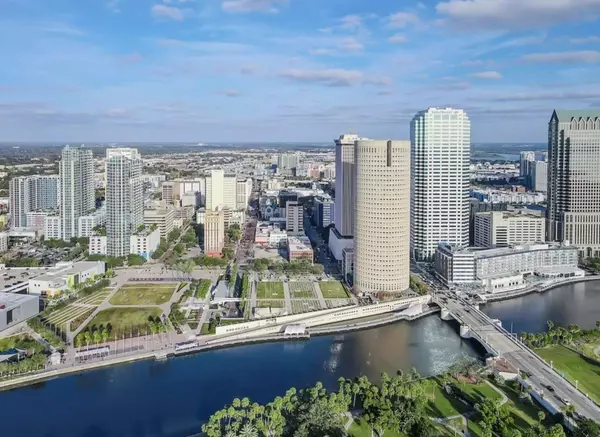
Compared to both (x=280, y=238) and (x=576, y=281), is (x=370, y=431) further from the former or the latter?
(x=280, y=238)

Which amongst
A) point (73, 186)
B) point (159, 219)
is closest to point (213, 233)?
point (159, 219)

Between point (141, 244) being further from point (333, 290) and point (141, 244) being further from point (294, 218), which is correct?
point (333, 290)

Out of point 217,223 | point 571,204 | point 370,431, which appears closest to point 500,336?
point 370,431

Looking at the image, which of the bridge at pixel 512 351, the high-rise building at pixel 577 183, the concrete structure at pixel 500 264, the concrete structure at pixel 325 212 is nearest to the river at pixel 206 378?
the bridge at pixel 512 351

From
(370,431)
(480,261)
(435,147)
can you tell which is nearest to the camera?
(370,431)

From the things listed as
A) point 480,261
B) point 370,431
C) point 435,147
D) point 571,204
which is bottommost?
point 370,431

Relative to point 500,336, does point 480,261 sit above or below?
above

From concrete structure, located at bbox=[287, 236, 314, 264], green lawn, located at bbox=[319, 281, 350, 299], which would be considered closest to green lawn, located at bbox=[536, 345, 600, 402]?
green lawn, located at bbox=[319, 281, 350, 299]
